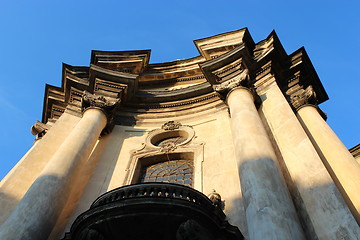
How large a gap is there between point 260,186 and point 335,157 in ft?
10.6

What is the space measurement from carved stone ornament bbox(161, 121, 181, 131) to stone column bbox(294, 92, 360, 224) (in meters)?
4.86

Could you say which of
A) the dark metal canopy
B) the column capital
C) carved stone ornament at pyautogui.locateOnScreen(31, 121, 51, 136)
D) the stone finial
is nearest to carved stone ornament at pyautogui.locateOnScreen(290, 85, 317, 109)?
the stone finial

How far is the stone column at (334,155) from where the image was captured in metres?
8.37

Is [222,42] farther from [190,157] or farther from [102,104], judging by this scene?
[102,104]

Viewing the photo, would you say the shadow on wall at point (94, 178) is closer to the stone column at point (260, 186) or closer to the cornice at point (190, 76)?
the cornice at point (190, 76)

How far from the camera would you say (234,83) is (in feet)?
41.2

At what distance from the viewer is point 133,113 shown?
1582 centimetres

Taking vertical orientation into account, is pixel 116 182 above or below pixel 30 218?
above

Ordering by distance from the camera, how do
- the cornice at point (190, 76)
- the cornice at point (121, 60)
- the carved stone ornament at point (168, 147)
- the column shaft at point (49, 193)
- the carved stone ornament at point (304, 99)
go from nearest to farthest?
the column shaft at point (49, 193), the carved stone ornament at point (304, 99), the carved stone ornament at point (168, 147), the cornice at point (190, 76), the cornice at point (121, 60)

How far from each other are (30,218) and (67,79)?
831 cm

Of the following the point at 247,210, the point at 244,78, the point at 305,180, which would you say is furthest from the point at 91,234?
the point at 244,78

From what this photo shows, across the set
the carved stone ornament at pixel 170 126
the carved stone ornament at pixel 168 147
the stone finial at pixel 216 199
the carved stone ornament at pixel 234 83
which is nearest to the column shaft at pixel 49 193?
the carved stone ornament at pixel 168 147

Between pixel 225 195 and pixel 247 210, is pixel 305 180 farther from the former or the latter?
pixel 225 195

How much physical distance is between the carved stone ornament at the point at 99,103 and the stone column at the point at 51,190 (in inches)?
25.1
